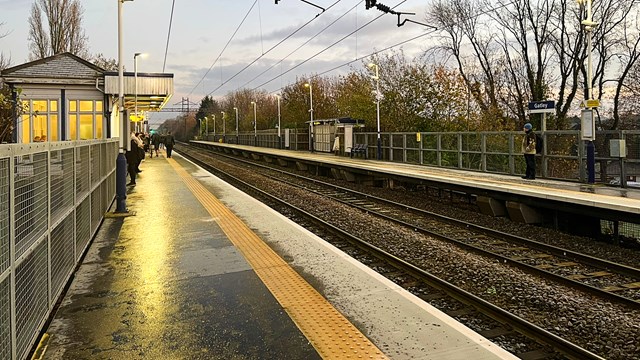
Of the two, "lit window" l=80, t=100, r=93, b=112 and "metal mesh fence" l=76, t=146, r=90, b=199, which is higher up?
"lit window" l=80, t=100, r=93, b=112

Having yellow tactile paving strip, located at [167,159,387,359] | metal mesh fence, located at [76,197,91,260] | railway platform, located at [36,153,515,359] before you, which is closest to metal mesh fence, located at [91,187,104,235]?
railway platform, located at [36,153,515,359]

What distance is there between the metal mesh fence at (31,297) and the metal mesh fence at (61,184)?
651 mm

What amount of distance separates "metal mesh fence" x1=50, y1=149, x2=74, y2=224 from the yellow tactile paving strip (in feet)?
7.66

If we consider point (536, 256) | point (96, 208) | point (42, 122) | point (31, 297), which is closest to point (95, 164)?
point (96, 208)

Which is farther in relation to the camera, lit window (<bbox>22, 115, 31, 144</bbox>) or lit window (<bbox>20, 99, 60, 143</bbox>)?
lit window (<bbox>22, 115, 31, 144</bbox>)

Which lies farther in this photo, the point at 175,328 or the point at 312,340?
the point at 175,328

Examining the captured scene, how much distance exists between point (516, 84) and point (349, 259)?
32727mm

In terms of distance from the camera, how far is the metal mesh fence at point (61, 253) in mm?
5245

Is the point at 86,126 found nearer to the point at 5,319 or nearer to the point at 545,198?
the point at 545,198

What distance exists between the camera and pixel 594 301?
6543 millimetres

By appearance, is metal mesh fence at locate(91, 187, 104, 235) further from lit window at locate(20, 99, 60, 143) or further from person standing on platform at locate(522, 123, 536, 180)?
lit window at locate(20, 99, 60, 143)

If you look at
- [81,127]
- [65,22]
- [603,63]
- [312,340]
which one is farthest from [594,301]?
[65,22]

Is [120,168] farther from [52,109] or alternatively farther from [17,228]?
[52,109]

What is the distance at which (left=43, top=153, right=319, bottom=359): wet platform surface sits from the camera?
4.24 m
